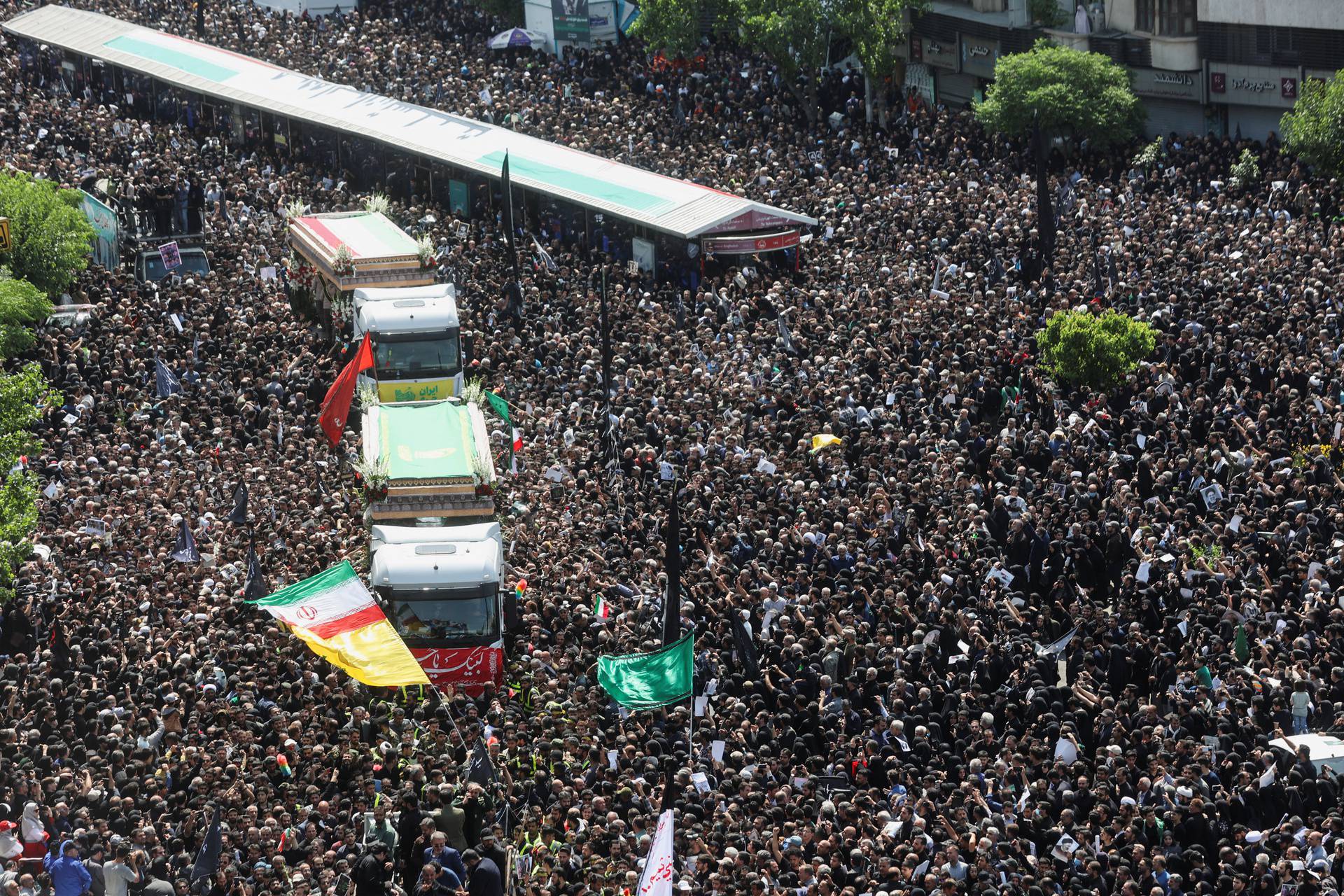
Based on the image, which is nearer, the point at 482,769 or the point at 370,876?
the point at 370,876

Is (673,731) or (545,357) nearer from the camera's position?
(673,731)

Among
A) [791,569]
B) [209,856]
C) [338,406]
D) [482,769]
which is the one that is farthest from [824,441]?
[209,856]

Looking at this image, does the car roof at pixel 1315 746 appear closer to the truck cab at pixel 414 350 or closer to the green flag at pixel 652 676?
the green flag at pixel 652 676

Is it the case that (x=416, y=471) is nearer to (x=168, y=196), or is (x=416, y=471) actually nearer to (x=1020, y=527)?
(x=1020, y=527)

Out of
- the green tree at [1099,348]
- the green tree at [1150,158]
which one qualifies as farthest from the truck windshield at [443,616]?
the green tree at [1150,158]

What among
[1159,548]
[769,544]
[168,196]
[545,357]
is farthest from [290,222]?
[1159,548]

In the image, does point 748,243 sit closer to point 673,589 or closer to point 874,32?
point 874,32
